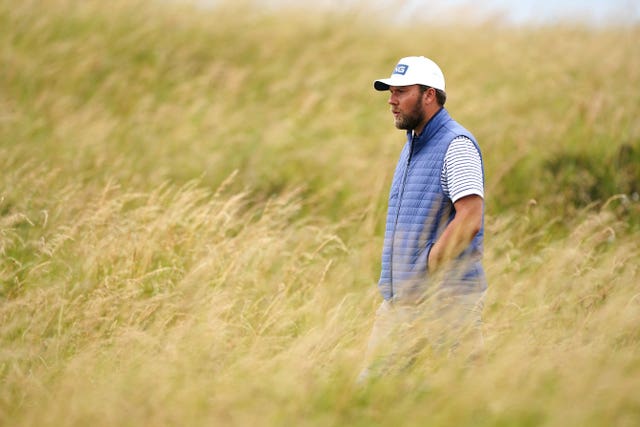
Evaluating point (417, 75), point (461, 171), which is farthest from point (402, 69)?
point (461, 171)

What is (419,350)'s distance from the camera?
182 inches

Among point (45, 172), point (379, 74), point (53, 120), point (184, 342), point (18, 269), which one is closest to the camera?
point (184, 342)

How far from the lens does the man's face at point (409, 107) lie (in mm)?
4859

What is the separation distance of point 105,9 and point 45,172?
15.7ft

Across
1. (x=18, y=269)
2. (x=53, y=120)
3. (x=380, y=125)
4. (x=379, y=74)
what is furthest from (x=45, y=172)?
(x=379, y=74)

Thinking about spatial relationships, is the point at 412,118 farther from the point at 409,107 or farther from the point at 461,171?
the point at 461,171

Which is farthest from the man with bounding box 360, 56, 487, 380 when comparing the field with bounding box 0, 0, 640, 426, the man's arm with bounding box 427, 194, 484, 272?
the field with bounding box 0, 0, 640, 426

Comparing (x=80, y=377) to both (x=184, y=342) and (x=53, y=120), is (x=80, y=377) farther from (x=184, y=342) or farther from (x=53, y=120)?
(x=53, y=120)

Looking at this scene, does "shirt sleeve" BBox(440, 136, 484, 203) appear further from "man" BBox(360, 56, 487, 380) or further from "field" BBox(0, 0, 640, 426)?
"field" BBox(0, 0, 640, 426)

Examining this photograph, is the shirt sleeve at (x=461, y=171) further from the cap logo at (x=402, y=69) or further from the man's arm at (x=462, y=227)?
the cap logo at (x=402, y=69)

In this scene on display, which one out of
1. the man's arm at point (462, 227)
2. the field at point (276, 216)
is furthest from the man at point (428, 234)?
the field at point (276, 216)

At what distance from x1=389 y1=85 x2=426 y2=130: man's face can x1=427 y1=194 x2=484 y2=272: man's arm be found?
634mm

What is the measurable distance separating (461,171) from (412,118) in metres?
0.53

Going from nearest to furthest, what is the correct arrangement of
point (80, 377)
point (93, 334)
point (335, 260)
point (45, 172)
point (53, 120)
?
point (80, 377) < point (93, 334) < point (335, 260) < point (45, 172) < point (53, 120)
